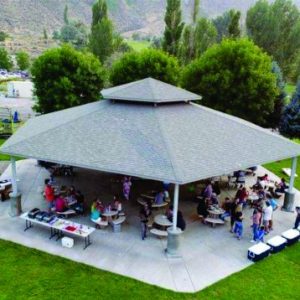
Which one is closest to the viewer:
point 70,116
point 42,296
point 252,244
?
point 42,296

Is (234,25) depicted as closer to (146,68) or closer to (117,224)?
(146,68)

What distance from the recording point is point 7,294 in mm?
11219

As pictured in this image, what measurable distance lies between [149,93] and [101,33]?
36.9 meters

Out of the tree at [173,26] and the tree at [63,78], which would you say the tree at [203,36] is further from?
the tree at [63,78]

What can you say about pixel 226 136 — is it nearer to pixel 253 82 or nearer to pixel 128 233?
pixel 128 233

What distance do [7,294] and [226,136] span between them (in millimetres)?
11310

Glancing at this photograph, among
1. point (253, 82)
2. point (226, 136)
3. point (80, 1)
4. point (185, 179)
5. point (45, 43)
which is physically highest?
point (80, 1)

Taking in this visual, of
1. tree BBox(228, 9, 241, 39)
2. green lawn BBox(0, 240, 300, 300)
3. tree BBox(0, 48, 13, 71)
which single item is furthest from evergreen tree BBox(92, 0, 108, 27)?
green lawn BBox(0, 240, 300, 300)

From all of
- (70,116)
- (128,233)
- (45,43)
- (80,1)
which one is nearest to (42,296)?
(128,233)

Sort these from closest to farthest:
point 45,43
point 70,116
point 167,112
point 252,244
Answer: point 252,244 < point 167,112 < point 70,116 < point 45,43

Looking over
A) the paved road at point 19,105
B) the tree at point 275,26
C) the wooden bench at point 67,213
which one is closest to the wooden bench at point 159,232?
the wooden bench at point 67,213

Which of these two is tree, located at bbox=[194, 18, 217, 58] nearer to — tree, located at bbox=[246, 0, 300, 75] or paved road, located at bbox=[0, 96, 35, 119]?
tree, located at bbox=[246, 0, 300, 75]

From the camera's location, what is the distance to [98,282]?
11.9 m

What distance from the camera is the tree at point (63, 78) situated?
31578mm
